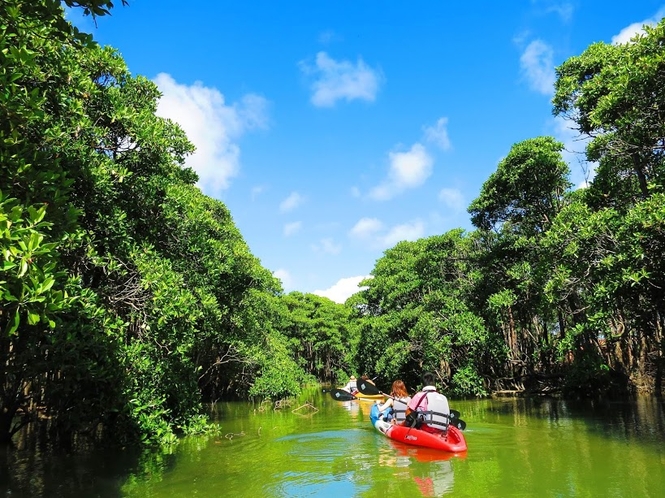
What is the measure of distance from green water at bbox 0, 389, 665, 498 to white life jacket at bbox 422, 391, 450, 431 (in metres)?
0.61

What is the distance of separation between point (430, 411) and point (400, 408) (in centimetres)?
241

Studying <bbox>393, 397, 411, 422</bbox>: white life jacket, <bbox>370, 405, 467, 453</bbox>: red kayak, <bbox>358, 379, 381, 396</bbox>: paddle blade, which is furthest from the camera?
<bbox>358, 379, 381, 396</bbox>: paddle blade

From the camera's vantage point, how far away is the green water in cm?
682

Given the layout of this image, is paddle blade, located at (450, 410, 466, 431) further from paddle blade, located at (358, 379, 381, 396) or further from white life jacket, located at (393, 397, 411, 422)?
paddle blade, located at (358, 379, 381, 396)

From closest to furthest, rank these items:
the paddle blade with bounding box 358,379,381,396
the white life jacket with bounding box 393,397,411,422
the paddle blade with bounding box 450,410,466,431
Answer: the paddle blade with bounding box 450,410,466,431 < the white life jacket with bounding box 393,397,411,422 < the paddle blade with bounding box 358,379,381,396

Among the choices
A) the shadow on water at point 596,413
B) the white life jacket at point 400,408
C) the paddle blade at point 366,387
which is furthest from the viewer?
the paddle blade at point 366,387

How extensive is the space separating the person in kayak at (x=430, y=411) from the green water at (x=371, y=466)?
0.56 meters

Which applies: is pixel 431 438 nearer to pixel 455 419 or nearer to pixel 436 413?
pixel 436 413

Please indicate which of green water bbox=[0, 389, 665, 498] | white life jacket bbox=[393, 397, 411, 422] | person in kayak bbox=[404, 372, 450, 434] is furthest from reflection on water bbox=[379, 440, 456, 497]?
white life jacket bbox=[393, 397, 411, 422]

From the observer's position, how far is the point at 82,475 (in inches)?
312

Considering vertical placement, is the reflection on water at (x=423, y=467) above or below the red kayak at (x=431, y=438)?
below

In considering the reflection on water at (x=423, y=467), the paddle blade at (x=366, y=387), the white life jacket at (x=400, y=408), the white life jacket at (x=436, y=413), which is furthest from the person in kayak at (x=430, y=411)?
the paddle blade at (x=366, y=387)

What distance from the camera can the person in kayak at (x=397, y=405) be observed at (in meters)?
11.7

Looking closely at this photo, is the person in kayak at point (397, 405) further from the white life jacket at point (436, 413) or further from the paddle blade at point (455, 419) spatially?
the white life jacket at point (436, 413)
